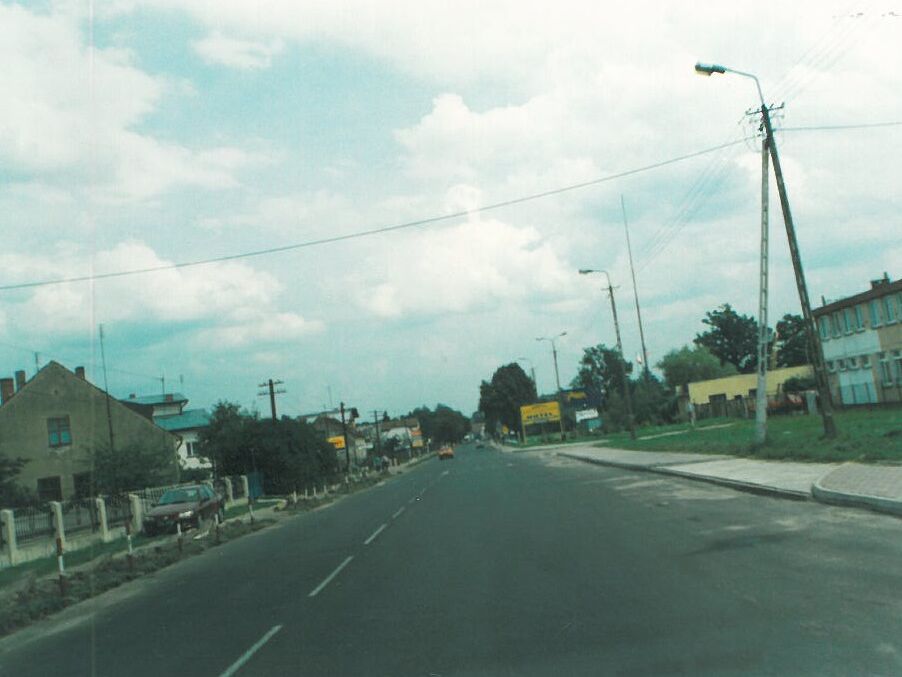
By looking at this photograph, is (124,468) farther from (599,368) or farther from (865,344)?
(599,368)

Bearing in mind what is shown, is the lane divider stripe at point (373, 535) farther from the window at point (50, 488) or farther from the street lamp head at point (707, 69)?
the window at point (50, 488)

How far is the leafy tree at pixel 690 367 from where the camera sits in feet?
341

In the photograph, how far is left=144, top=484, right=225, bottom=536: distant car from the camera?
88.5 feet

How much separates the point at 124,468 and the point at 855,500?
1159 inches

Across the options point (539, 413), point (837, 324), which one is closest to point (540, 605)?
point (837, 324)

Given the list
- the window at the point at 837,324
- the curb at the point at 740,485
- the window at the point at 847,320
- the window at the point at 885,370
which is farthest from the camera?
the window at the point at 837,324

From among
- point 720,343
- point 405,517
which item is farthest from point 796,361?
point 405,517

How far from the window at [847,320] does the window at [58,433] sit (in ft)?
147

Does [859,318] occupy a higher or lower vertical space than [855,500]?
higher

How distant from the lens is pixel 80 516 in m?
26.9

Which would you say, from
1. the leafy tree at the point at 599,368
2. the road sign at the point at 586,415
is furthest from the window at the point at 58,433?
the leafy tree at the point at 599,368

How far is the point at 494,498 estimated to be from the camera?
25.3 m

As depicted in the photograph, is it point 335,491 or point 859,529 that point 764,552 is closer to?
point 859,529

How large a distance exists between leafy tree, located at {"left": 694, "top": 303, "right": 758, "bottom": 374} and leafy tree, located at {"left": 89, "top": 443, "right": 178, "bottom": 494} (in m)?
101
